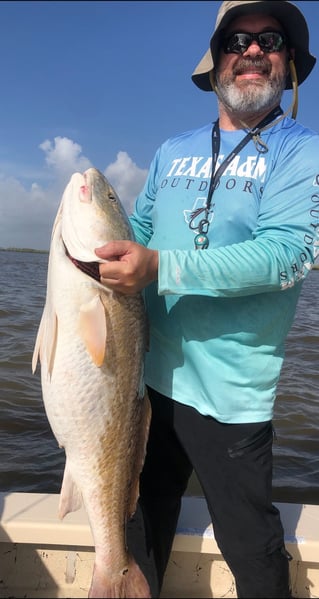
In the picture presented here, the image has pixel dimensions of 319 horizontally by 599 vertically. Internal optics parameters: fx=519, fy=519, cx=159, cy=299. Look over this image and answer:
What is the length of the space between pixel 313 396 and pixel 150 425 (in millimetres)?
6150

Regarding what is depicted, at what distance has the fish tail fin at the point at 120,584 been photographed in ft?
7.43

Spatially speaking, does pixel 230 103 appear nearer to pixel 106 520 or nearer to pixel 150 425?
pixel 150 425

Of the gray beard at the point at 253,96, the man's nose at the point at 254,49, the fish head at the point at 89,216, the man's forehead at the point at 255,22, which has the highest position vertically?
the man's forehead at the point at 255,22

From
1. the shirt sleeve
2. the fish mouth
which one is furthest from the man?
the shirt sleeve

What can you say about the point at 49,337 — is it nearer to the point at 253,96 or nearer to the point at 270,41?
the point at 253,96

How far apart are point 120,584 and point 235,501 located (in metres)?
0.63

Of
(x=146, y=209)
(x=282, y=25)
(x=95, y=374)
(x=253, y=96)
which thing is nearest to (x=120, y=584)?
(x=95, y=374)

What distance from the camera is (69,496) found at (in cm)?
243

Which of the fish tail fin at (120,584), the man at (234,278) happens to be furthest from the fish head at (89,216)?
the fish tail fin at (120,584)

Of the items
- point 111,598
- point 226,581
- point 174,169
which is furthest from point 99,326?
point 226,581

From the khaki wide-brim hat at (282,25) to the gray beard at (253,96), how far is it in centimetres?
19

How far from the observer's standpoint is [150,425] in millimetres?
2770

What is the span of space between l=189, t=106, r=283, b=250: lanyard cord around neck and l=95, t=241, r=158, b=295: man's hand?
0.36 meters

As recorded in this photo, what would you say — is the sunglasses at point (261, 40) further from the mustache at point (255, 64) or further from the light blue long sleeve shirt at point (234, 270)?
the light blue long sleeve shirt at point (234, 270)
